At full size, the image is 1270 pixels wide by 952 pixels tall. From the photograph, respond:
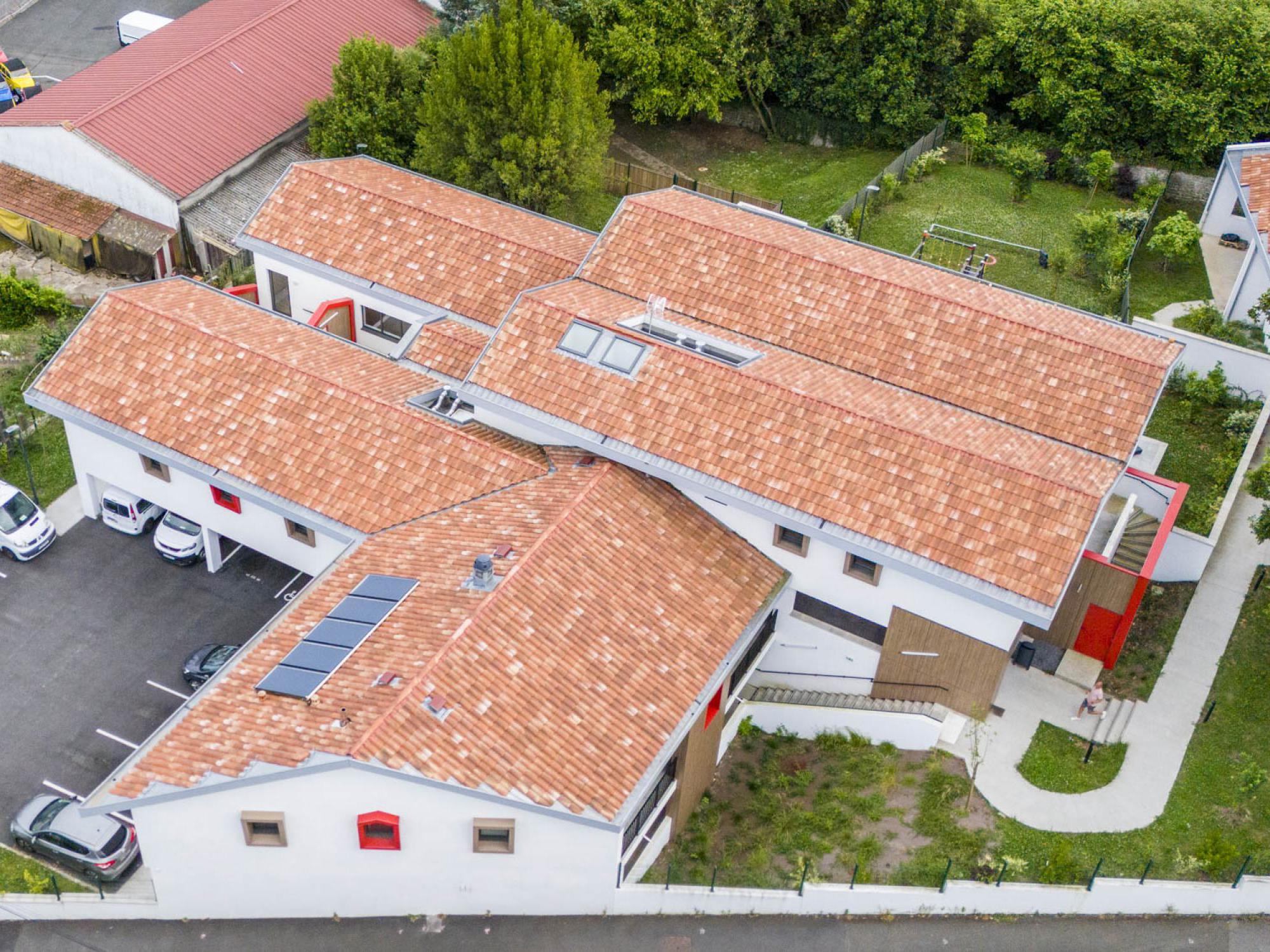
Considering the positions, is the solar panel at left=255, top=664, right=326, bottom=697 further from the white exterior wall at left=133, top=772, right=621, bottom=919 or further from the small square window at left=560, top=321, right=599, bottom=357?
the small square window at left=560, top=321, right=599, bottom=357

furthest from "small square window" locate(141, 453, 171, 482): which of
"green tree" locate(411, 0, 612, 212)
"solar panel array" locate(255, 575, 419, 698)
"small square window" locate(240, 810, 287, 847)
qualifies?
"green tree" locate(411, 0, 612, 212)

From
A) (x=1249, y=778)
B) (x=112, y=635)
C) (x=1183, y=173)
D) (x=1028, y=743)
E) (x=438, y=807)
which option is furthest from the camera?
(x=1183, y=173)

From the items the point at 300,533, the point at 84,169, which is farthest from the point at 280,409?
the point at 84,169

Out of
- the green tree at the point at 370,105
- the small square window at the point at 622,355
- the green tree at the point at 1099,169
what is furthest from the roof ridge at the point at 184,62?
the green tree at the point at 1099,169

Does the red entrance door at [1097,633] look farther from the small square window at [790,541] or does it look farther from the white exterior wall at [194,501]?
the white exterior wall at [194,501]

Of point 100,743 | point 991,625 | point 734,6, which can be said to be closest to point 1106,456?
point 991,625

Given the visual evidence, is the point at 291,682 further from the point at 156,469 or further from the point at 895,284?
the point at 895,284

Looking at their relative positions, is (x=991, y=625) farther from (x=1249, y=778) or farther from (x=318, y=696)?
(x=318, y=696)
